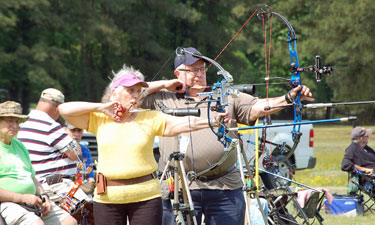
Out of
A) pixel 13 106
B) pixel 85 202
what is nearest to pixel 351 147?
pixel 85 202

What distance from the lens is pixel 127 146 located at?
11.6 feet

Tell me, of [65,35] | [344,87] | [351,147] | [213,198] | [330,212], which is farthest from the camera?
[65,35]

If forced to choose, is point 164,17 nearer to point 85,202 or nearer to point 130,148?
point 85,202

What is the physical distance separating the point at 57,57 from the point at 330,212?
1611 centimetres

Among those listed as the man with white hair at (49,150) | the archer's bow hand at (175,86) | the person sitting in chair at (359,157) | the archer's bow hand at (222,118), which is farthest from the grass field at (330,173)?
the archer's bow hand at (222,118)

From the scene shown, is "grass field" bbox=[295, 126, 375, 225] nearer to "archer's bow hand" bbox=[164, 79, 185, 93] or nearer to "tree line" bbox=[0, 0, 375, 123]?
"tree line" bbox=[0, 0, 375, 123]

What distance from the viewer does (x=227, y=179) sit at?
3996 mm

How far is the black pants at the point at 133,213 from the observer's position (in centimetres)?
352

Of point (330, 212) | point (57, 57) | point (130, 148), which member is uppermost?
point (57, 57)

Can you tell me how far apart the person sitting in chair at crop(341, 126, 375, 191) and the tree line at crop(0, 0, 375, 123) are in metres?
9.59

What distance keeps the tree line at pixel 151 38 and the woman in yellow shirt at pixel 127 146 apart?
1557 centimetres

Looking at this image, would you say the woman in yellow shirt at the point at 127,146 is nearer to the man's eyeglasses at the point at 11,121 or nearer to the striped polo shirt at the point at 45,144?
the man's eyeglasses at the point at 11,121

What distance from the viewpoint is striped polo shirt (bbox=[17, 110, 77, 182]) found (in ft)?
17.4

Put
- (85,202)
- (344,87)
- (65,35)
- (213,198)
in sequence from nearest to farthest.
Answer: (213,198) < (85,202) < (344,87) < (65,35)
